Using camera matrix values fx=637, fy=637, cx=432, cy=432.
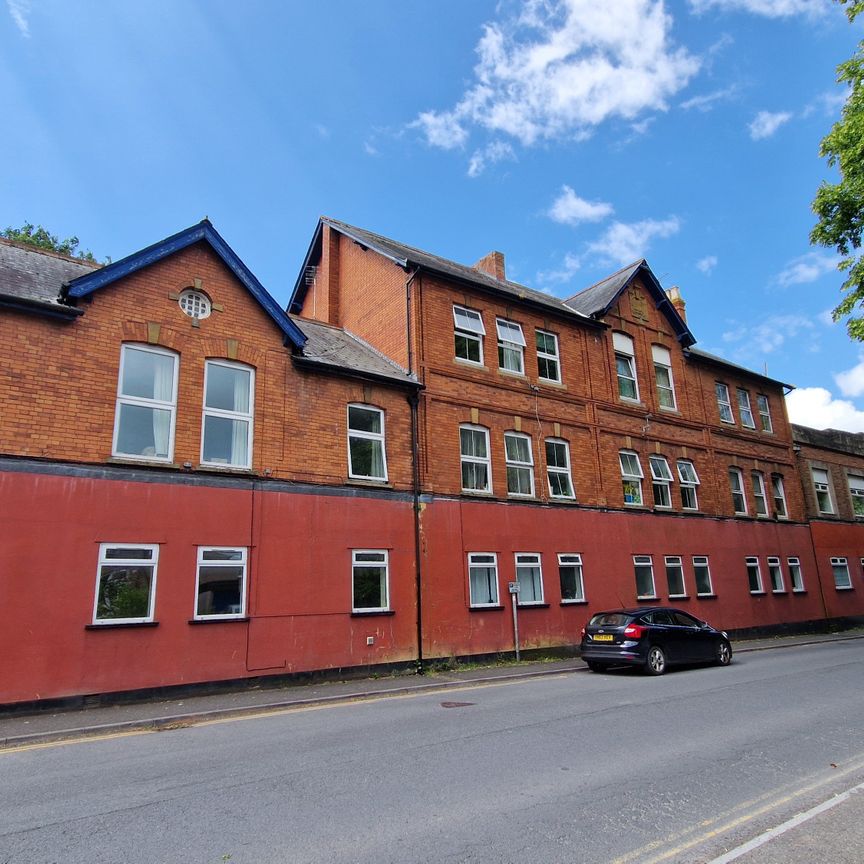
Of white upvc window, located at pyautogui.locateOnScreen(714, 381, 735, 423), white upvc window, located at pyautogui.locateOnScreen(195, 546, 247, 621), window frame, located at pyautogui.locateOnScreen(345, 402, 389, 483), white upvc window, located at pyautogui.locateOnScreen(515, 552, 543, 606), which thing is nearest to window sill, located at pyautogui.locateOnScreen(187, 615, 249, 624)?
white upvc window, located at pyautogui.locateOnScreen(195, 546, 247, 621)

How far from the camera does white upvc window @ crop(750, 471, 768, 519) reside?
25.1m

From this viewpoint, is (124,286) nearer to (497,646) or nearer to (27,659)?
(27,659)

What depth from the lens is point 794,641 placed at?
21.1 m

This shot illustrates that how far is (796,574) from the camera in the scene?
25.4 meters

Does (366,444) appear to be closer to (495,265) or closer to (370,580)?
(370,580)

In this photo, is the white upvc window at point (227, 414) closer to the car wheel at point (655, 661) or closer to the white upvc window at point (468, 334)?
the white upvc window at point (468, 334)

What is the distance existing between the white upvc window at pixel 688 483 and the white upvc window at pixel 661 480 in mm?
623

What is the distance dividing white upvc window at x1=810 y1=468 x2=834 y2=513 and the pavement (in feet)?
60.4

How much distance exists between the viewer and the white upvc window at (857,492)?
95.8ft

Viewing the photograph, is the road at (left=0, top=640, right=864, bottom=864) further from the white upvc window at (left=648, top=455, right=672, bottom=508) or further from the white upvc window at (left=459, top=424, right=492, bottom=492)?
the white upvc window at (left=648, top=455, right=672, bottom=508)

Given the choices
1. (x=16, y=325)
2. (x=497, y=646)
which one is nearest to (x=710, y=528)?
(x=497, y=646)

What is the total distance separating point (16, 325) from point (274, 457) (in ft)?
17.0

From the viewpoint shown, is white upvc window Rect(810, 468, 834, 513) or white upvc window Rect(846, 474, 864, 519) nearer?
white upvc window Rect(810, 468, 834, 513)

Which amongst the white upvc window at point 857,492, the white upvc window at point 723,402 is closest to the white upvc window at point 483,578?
the white upvc window at point 723,402
